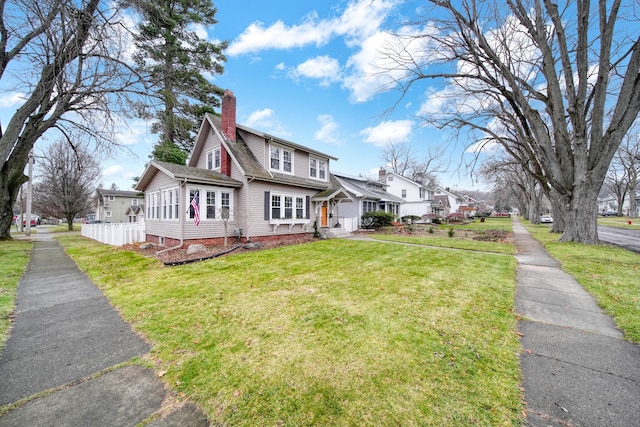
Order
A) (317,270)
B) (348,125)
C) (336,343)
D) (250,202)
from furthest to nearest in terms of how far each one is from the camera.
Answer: (348,125), (250,202), (317,270), (336,343)

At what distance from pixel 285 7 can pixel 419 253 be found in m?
12.4

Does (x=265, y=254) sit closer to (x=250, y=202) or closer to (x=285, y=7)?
(x=250, y=202)

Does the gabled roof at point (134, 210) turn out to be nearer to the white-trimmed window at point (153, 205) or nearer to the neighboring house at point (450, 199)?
the white-trimmed window at point (153, 205)

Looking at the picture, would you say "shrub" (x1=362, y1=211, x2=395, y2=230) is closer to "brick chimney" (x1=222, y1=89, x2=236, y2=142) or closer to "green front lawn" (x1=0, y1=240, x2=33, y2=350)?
"brick chimney" (x1=222, y1=89, x2=236, y2=142)

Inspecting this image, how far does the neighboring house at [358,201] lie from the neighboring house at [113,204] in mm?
39510

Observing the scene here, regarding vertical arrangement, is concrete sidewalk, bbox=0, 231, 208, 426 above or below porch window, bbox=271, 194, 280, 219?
below

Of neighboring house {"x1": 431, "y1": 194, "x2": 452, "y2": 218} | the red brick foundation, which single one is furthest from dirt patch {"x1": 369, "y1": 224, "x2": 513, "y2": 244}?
neighboring house {"x1": 431, "y1": 194, "x2": 452, "y2": 218}

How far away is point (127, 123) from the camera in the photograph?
34.8ft

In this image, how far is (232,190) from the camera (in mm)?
13336

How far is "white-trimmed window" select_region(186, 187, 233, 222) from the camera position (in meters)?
11.9

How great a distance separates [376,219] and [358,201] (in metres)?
2.51

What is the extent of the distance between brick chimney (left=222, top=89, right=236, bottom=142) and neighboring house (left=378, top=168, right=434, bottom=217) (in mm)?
27380

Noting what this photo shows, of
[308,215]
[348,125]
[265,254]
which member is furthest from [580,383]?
[348,125]

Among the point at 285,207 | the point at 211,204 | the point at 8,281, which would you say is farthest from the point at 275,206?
the point at 8,281
